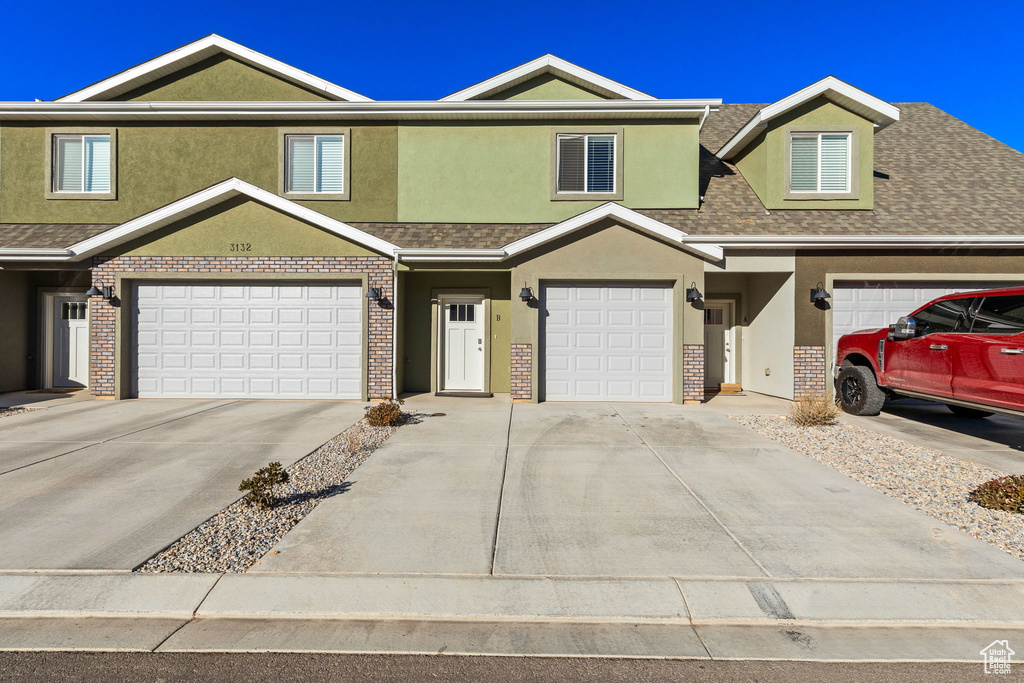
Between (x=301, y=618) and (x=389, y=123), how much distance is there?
1161 centimetres

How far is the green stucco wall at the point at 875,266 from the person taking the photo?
444 inches

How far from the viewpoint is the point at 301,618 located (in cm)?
342

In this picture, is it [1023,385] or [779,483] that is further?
[1023,385]

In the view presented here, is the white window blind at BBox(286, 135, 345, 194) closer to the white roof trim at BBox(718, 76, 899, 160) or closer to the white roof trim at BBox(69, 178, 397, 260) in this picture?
the white roof trim at BBox(69, 178, 397, 260)

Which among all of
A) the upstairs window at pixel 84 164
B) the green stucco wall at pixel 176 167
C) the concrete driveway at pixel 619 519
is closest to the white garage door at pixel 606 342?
the concrete driveway at pixel 619 519

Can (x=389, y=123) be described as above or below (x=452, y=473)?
above

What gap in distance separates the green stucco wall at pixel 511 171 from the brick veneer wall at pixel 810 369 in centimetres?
411

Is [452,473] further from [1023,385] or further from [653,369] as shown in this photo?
[1023,385]

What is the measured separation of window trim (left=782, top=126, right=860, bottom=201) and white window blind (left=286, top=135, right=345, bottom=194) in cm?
1037

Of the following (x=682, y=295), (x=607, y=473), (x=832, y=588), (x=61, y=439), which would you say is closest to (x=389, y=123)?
(x=682, y=295)

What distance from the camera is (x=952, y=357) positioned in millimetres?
7715

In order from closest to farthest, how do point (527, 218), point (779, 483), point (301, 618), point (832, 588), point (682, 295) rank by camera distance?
1. point (301, 618)
2. point (832, 588)
3. point (779, 483)
4. point (682, 295)
5. point (527, 218)

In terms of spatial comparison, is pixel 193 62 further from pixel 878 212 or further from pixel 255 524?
pixel 878 212

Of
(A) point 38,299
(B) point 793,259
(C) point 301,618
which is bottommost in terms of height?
(C) point 301,618
